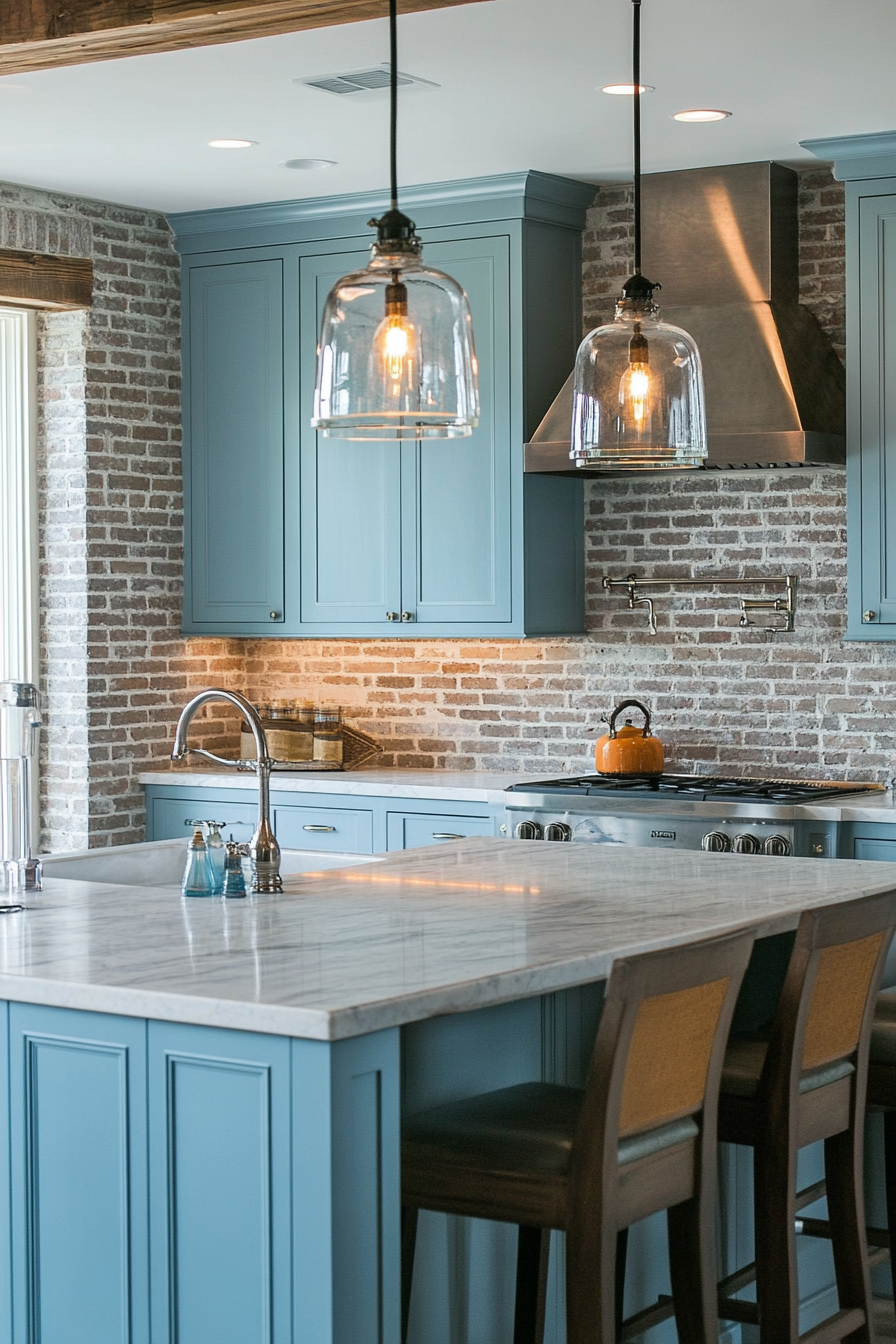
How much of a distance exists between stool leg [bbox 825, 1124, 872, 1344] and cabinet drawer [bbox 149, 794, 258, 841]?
3372 millimetres

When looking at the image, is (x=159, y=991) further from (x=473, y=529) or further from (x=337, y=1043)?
(x=473, y=529)

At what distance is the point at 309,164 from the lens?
579 centimetres

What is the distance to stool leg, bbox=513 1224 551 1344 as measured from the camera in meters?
3.00

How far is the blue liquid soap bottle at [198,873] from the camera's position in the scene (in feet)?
11.4

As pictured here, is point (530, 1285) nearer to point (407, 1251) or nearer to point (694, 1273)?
point (407, 1251)

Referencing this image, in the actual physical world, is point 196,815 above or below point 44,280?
below

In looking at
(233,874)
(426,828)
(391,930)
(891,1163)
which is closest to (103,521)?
(426,828)

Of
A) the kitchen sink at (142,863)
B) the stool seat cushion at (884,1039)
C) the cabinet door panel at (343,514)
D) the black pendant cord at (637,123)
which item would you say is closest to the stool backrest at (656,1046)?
the stool seat cushion at (884,1039)

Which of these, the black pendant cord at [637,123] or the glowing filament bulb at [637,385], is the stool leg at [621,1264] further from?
the black pendant cord at [637,123]

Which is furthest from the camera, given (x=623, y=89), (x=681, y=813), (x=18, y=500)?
(x=18, y=500)

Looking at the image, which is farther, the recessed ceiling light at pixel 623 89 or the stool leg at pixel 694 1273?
the recessed ceiling light at pixel 623 89

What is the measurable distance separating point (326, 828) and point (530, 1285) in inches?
125

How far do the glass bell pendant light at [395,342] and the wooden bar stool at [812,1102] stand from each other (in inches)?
41.2

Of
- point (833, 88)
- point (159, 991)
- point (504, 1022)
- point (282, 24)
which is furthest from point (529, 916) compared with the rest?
point (833, 88)
